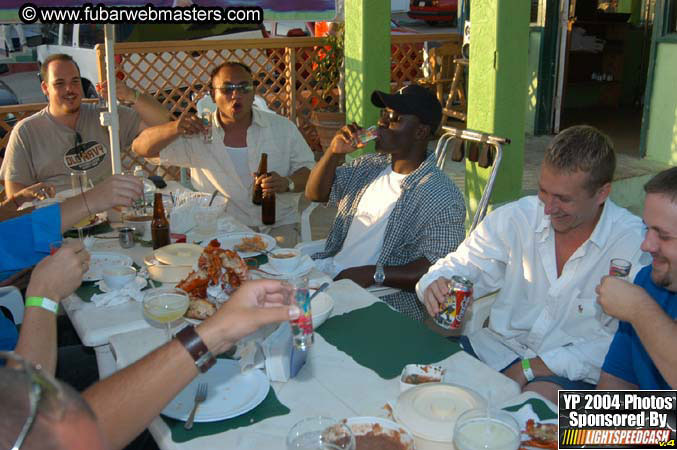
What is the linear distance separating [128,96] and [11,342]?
103 inches

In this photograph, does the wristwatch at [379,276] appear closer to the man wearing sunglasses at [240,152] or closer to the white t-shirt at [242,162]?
the man wearing sunglasses at [240,152]

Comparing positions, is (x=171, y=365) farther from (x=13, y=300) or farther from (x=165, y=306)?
(x=13, y=300)

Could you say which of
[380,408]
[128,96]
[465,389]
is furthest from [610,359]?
[128,96]

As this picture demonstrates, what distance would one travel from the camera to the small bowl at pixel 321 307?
2.60 m

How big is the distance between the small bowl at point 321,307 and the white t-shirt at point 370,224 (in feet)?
3.38

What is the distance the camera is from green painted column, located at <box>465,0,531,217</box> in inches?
208

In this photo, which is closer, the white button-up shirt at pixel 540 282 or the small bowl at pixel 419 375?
the small bowl at pixel 419 375

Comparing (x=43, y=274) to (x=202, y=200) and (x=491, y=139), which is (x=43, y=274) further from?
(x=491, y=139)

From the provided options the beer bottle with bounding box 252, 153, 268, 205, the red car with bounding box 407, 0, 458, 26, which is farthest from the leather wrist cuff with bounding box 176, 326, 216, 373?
the red car with bounding box 407, 0, 458, 26

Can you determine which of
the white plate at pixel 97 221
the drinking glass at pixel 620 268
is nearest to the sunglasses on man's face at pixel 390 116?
the drinking glass at pixel 620 268

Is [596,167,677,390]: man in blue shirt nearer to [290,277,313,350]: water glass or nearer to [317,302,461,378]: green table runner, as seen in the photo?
[317,302,461,378]: green table runner

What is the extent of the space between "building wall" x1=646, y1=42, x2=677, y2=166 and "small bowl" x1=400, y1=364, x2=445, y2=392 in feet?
18.1

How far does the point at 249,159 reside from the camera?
15.5 feet

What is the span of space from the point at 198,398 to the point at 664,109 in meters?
6.20
